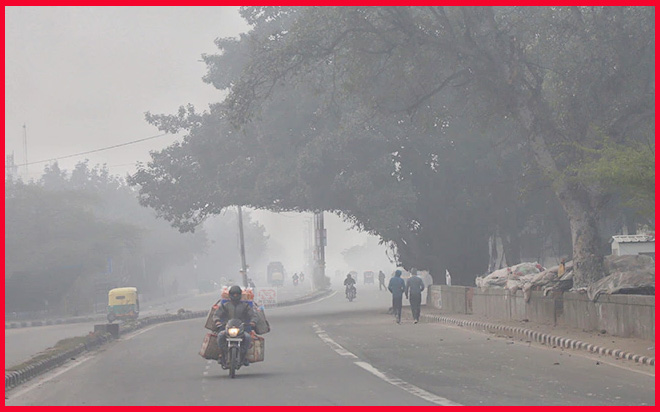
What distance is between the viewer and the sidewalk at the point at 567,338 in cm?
1962

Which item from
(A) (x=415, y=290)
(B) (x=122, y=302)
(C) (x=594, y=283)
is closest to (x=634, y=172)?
(C) (x=594, y=283)

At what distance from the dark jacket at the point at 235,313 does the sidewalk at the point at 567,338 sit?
6.90 metres

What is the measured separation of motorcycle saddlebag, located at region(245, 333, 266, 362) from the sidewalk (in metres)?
6.67

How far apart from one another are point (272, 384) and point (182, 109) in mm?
35214

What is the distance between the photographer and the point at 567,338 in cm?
2375

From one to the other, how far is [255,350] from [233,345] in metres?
0.77

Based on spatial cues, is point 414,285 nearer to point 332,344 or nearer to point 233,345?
point 332,344

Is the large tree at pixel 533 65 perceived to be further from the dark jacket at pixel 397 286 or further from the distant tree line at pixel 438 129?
the dark jacket at pixel 397 286

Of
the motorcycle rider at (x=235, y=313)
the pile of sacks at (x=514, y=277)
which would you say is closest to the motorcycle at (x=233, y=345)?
the motorcycle rider at (x=235, y=313)

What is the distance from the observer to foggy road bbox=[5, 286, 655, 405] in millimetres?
13180

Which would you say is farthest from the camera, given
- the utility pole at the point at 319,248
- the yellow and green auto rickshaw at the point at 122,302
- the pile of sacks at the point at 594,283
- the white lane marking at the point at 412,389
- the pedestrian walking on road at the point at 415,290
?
the utility pole at the point at 319,248

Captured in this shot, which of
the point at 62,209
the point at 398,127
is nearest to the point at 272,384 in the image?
the point at 398,127

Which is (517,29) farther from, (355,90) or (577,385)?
(577,385)

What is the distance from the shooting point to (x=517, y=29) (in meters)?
31.9
